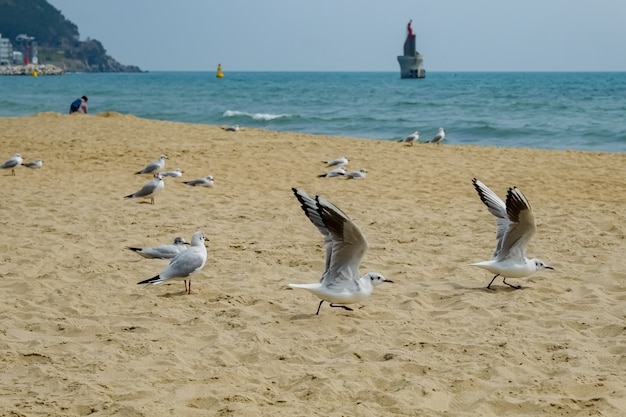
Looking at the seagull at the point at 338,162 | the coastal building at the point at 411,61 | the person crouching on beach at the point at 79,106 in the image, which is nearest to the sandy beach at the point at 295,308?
the seagull at the point at 338,162

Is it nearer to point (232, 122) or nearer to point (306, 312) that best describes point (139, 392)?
point (306, 312)

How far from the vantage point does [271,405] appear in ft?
14.3

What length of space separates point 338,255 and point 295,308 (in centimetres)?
77

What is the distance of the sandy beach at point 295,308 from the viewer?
4.52 meters

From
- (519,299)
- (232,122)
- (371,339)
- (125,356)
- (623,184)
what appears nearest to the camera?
(125,356)

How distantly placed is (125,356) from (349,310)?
6.06 ft

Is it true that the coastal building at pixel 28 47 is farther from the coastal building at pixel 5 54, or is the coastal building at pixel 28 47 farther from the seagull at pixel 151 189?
the seagull at pixel 151 189

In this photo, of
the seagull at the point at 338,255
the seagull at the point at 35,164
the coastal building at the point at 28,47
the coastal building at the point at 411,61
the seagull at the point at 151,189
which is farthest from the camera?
the coastal building at the point at 28,47

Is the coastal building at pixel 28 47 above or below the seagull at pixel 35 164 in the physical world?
above

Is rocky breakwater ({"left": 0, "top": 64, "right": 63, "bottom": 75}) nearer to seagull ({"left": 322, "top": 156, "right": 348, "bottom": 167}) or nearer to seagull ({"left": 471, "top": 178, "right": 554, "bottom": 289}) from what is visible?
seagull ({"left": 322, "top": 156, "right": 348, "bottom": 167})

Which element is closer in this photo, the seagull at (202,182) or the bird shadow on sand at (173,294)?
the bird shadow on sand at (173,294)

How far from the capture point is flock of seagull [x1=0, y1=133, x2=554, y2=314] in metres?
5.58

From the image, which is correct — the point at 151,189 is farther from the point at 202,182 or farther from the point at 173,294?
the point at 173,294

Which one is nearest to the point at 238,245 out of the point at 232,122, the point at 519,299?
the point at 519,299
